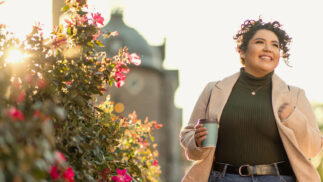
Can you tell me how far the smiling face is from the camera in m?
4.40

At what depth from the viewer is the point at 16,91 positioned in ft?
8.48

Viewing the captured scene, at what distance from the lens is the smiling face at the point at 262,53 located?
440 cm

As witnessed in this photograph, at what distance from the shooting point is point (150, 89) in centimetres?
4797

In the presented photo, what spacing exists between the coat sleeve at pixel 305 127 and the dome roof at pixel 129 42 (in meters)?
42.2

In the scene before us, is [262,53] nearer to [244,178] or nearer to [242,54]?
[242,54]

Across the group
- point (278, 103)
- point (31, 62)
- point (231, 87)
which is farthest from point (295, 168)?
point (31, 62)

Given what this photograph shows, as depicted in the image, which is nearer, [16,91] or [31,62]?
[16,91]

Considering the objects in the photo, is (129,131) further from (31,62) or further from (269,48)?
(31,62)

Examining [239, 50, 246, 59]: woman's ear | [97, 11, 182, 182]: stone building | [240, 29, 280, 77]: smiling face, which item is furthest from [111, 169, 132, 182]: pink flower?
[97, 11, 182, 182]: stone building

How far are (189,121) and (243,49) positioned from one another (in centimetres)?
71

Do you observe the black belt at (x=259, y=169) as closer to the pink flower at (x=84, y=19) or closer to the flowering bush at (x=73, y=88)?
the flowering bush at (x=73, y=88)

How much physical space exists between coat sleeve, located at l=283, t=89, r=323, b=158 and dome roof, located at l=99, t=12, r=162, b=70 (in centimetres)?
4216

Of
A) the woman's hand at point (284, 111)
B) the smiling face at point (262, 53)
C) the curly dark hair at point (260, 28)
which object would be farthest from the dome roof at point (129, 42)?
the woman's hand at point (284, 111)

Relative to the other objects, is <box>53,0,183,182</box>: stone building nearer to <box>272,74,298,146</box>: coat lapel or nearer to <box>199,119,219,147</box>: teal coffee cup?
<box>272,74,298,146</box>: coat lapel
